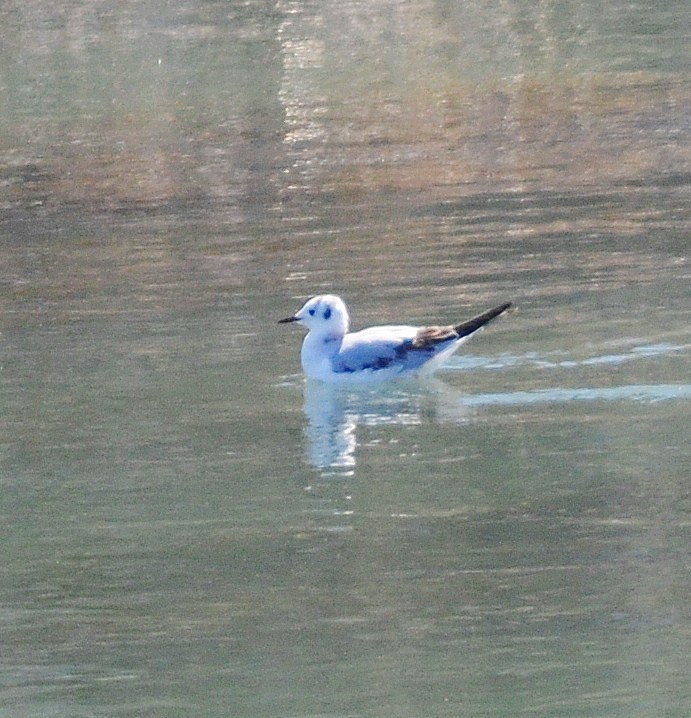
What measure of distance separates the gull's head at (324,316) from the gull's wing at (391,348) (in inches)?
6.5

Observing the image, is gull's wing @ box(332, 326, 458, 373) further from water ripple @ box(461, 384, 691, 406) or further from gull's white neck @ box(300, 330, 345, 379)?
water ripple @ box(461, 384, 691, 406)

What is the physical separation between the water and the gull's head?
1.11 ft

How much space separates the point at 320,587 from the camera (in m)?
7.96

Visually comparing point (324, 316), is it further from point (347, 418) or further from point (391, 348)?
point (347, 418)

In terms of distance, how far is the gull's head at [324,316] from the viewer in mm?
11594

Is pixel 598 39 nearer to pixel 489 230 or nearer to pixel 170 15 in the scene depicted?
pixel 170 15

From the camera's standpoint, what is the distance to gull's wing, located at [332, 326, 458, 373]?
36.9 feet

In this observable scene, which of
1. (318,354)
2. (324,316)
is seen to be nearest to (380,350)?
(318,354)

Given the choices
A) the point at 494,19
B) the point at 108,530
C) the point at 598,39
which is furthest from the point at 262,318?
the point at 494,19

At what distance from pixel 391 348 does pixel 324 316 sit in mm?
557

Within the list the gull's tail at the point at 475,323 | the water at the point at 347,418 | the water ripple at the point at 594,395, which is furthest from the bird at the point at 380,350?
the water ripple at the point at 594,395

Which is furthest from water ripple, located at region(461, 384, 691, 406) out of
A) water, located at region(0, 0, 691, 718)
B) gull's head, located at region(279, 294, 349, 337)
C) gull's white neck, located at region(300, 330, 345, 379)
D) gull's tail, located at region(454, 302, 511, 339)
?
gull's head, located at region(279, 294, 349, 337)

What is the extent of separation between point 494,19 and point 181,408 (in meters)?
19.8

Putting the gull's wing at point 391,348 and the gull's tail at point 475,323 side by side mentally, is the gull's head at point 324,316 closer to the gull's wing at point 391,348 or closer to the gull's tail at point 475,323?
the gull's wing at point 391,348
